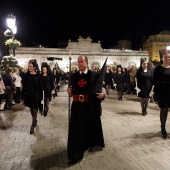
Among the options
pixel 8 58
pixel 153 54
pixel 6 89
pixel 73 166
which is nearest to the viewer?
pixel 73 166

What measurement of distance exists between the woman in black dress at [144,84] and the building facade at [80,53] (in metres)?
48.1

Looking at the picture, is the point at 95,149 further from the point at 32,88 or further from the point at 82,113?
the point at 32,88

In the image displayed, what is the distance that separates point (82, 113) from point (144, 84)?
16.4ft

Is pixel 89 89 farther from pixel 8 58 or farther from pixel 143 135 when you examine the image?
pixel 8 58

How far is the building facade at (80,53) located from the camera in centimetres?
5922

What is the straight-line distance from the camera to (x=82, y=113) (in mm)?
4734

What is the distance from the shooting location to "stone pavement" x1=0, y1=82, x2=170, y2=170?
4.43m

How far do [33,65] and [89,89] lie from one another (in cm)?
258

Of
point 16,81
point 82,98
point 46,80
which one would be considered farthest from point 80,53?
point 82,98

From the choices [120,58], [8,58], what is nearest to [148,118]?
[8,58]

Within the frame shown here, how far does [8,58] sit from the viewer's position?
15469mm

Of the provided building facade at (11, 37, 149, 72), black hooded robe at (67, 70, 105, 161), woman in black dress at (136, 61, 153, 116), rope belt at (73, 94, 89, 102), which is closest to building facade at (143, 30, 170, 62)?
building facade at (11, 37, 149, 72)

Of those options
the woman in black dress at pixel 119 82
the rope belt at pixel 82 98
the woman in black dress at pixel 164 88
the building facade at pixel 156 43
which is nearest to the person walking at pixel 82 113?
the rope belt at pixel 82 98

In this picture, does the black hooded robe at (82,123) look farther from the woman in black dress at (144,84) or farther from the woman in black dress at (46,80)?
the woman in black dress at (144,84)
